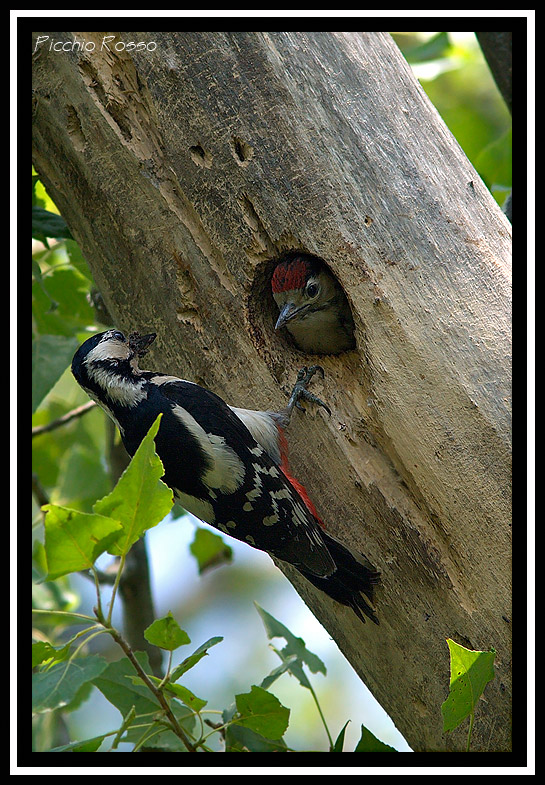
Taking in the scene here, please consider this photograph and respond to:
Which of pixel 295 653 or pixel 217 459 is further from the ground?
pixel 217 459

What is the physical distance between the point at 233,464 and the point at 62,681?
87cm

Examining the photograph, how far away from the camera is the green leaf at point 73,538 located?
1533mm

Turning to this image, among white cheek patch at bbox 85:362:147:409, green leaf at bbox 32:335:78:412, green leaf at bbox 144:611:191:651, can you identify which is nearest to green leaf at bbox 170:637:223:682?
green leaf at bbox 144:611:191:651

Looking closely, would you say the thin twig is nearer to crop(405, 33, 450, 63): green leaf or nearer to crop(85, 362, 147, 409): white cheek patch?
crop(85, 362, 147, 409): white cheek patch

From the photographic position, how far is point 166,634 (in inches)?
72.7

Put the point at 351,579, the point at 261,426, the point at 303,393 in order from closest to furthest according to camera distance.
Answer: the point at 351,579
the point at 303,393
the point at 261,426

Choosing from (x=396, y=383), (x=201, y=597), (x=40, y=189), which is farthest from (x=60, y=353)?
(x=201, y=597)

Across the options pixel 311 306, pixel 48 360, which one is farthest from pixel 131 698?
pixel 311 306

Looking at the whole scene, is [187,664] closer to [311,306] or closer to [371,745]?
[371,745]

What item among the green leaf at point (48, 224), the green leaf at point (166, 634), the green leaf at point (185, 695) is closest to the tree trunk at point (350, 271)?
the green leaf at point (48, 224)

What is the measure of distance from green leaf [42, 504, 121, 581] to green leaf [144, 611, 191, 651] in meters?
0.32

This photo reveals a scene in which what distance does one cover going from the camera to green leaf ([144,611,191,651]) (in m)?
1.83

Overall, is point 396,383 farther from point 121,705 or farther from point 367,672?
point 121,705

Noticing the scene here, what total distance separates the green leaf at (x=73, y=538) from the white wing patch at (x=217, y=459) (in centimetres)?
94
